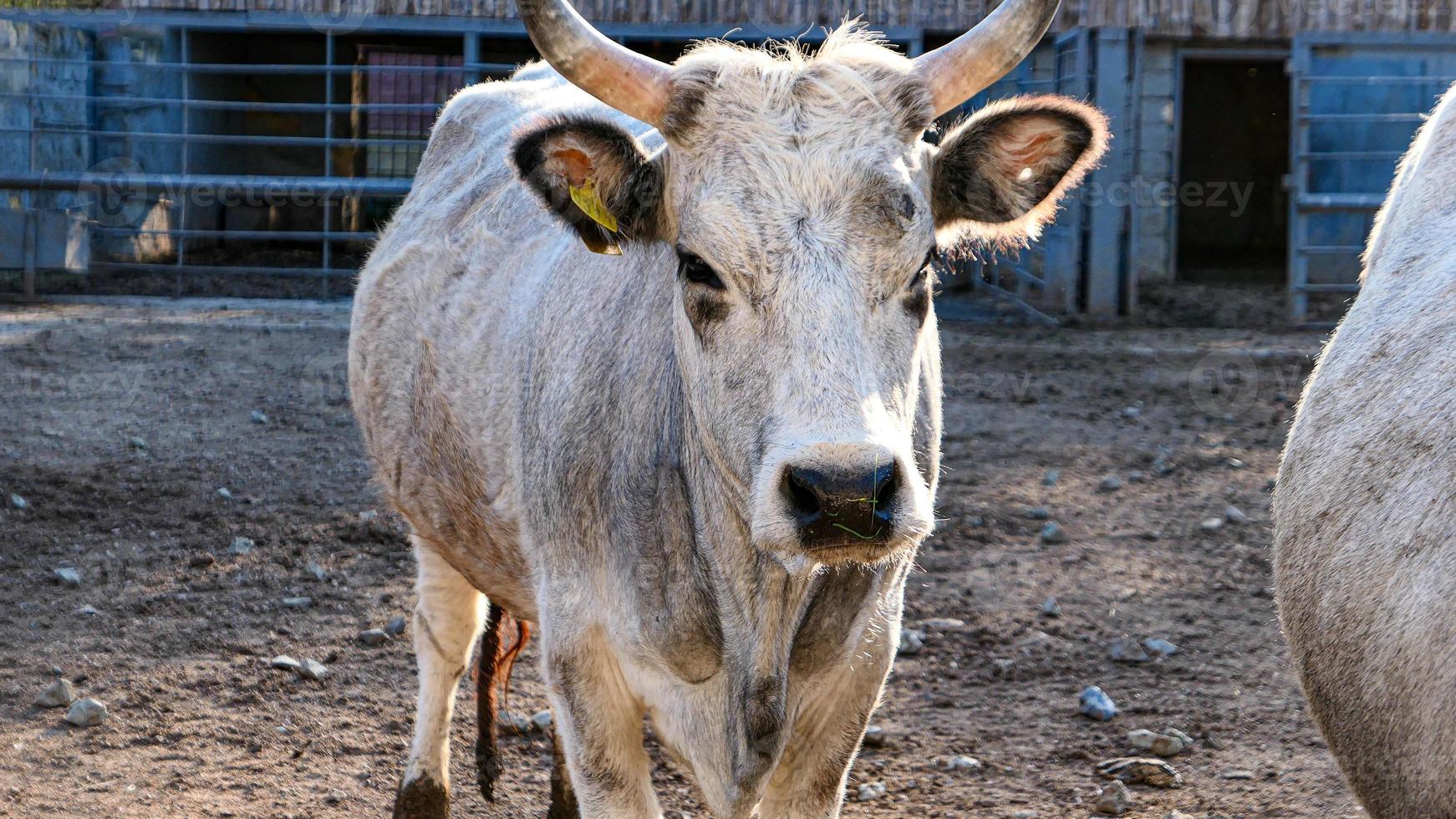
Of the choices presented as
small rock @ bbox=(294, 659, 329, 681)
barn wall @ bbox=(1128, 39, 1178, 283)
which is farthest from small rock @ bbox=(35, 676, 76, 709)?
barn wall @ bbox=(1128, 39, 1178, 283)

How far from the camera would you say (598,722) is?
319 cm

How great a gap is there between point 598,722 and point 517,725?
5.83 ft

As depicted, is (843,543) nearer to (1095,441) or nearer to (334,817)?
(334,817)

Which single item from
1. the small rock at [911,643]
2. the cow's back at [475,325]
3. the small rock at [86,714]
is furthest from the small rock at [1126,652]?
the small rock at [86,714]

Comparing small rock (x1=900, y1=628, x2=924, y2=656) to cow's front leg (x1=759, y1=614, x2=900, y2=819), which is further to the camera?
small rock (x1=900, y1=628, x2=924, y2=656)

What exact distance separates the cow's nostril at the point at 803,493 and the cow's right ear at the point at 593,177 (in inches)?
33.3

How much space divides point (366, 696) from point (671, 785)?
1223 mm

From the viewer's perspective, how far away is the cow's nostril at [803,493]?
2412mm

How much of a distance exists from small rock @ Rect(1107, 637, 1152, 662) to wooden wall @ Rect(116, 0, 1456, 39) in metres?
9.83

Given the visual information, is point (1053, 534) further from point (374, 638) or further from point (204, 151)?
point (204, 151)

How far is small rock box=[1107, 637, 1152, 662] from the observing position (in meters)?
5.30

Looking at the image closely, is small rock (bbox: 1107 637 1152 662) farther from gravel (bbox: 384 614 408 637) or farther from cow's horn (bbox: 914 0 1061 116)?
cow's horn (bbox: 914 0 1061 116)
